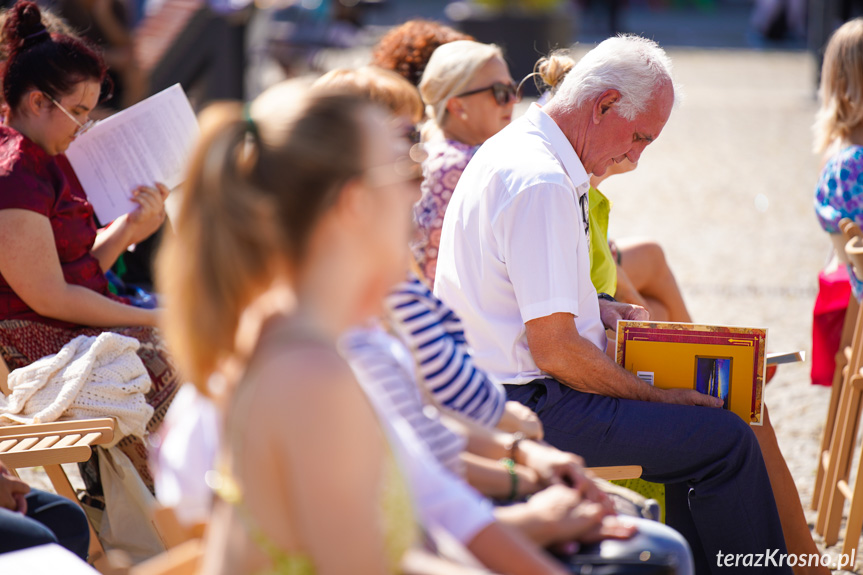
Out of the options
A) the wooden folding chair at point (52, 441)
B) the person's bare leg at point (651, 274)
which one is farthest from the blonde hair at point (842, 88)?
the wooden folding chair at point (52, 441)

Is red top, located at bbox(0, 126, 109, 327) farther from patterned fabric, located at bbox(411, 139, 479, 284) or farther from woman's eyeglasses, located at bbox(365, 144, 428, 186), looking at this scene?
woman's eyeglasses, located at bbox(365, 144, 428, 186)

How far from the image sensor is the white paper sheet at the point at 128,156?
3.11 m

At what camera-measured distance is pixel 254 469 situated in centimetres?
125

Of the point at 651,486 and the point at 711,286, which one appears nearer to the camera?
the point at 651,486

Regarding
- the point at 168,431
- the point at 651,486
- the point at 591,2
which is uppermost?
the point at 168,431

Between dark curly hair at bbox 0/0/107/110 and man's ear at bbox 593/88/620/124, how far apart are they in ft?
5.23

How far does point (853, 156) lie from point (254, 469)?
119 inches

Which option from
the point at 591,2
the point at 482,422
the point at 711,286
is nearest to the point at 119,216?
the point at 482,422

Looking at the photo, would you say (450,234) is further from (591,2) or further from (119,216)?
(591,2)

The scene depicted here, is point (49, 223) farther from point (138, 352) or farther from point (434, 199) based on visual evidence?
point (434, 199)

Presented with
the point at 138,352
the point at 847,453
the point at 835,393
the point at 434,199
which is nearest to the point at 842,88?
the point at 835,393

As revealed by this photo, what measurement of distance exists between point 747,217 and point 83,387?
263 inches

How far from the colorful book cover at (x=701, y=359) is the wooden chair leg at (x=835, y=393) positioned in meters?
1.12

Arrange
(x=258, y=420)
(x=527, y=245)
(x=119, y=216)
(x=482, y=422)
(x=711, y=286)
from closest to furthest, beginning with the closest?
(x=258, y=420) < (x=482, y=422) < (x=527, y=245) < (x=119, y=216) < (x=711, y=286)
